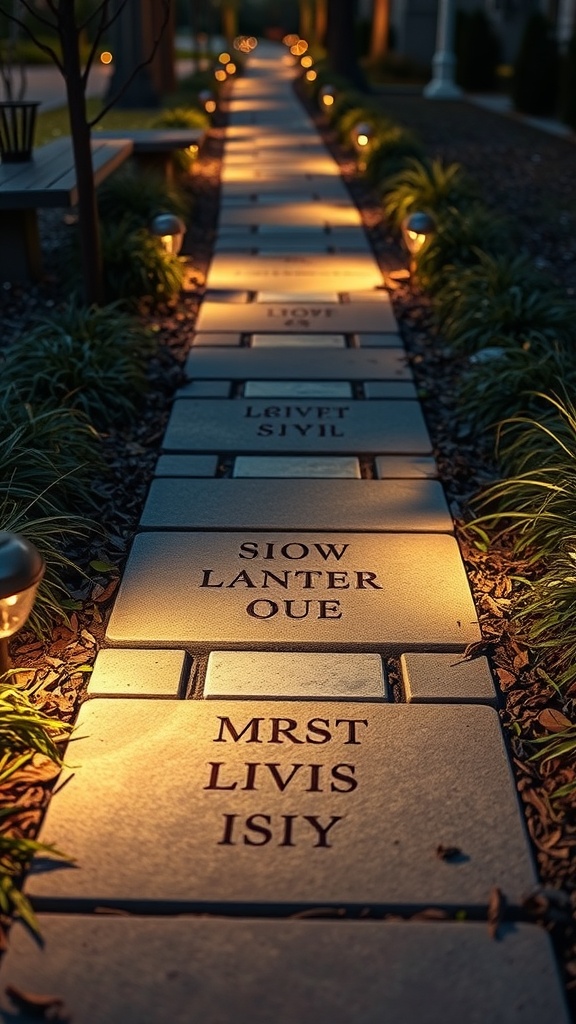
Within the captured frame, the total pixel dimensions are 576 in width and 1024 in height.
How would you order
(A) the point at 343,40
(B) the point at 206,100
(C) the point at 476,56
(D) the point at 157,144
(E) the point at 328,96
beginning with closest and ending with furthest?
1. (D) the point at 157,144
2. (B) the point at 206,100
3. (E) the point at 328,96
4. (A) the point at 343,40
5. (C) the point at 476,56

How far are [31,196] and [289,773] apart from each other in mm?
4603

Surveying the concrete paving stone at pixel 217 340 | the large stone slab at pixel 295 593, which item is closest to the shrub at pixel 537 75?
the concrete paving stone at pixel 217 340

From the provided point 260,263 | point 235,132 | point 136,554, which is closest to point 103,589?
point 136,554

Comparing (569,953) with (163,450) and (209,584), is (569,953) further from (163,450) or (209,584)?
(163,450)

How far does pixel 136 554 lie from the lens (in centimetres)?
388

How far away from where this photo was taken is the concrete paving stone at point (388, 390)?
217 inches

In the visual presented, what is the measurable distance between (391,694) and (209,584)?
84cm

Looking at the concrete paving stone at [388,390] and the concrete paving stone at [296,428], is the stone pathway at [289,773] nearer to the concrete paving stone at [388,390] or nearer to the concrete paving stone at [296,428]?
the concrete paving stone at [296,428]

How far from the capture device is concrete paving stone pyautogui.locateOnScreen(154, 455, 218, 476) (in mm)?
4559

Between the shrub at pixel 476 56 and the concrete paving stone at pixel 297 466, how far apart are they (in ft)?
79.9

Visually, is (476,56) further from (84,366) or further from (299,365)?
(84,366)

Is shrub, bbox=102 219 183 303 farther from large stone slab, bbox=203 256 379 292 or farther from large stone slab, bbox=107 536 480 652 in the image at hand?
large stone slab, bbox=107 536 480 652

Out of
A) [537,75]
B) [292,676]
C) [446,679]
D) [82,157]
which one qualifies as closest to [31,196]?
[82,157]

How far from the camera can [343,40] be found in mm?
23141
